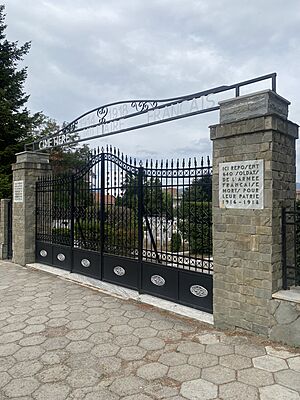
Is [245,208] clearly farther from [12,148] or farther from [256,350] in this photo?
[12,148]

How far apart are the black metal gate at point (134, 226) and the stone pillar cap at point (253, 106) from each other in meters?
0.81

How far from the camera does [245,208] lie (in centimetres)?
371

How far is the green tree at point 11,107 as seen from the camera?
1586 centimetres

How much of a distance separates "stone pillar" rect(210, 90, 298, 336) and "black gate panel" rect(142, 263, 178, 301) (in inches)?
33.6

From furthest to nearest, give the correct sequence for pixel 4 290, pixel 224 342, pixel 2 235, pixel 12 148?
pixel 12 148 → pixel 2 235 → pixel 4 290 → pixel 224 342

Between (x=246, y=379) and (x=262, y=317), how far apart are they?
96 centimetres

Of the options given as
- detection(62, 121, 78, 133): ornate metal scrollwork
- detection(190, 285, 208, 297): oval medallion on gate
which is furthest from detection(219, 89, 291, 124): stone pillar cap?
detection(62, 121, 78, 133): ornate metal scrollwork

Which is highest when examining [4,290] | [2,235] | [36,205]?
[36,205]

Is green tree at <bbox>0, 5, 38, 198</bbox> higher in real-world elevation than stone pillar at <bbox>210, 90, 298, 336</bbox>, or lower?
higher

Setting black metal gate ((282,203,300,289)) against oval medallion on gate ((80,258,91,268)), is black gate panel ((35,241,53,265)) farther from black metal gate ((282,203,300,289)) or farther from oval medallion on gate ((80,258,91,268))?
black metal gate ((282,203,300,289))

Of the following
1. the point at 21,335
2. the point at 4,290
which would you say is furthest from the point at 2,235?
the point at 21,335

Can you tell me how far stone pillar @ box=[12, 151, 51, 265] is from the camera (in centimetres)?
788

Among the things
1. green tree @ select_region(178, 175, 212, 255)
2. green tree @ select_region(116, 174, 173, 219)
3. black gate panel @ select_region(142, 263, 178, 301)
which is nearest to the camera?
green tree @ select_region(178, 175, 212, 255)

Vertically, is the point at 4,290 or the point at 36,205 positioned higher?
the point at 36,205
